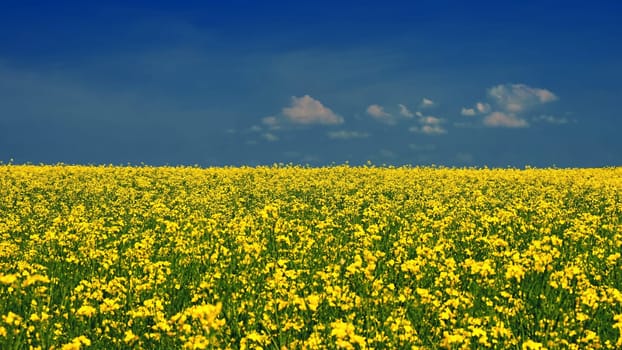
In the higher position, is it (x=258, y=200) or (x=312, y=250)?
(x=258, y=200)

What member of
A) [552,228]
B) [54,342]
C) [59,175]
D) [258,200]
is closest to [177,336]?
[54,342]

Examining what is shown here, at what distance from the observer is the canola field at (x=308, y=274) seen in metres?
6.38

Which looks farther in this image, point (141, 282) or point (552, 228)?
point (552, 228)

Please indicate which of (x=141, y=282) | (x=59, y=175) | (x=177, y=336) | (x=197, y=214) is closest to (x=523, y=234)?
(x=197, y=214)

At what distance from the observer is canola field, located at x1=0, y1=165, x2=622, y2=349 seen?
6.38 m

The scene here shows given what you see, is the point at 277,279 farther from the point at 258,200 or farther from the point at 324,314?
the point at 258,200

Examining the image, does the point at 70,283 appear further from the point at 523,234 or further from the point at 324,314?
the point at 523,234

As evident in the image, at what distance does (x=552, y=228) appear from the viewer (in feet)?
47.4

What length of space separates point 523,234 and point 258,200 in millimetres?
9228

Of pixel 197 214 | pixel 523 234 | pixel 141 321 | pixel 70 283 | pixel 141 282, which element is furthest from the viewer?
pixel 197 214

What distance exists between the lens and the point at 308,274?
9484 millimetres

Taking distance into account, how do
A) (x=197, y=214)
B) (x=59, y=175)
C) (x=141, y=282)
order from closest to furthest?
(x=141, y=282)
(x=197, y=214)
(x=59, y=175)

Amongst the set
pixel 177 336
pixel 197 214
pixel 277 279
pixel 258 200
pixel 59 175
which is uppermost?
pixel 59 175

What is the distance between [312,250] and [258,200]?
9147 mm
